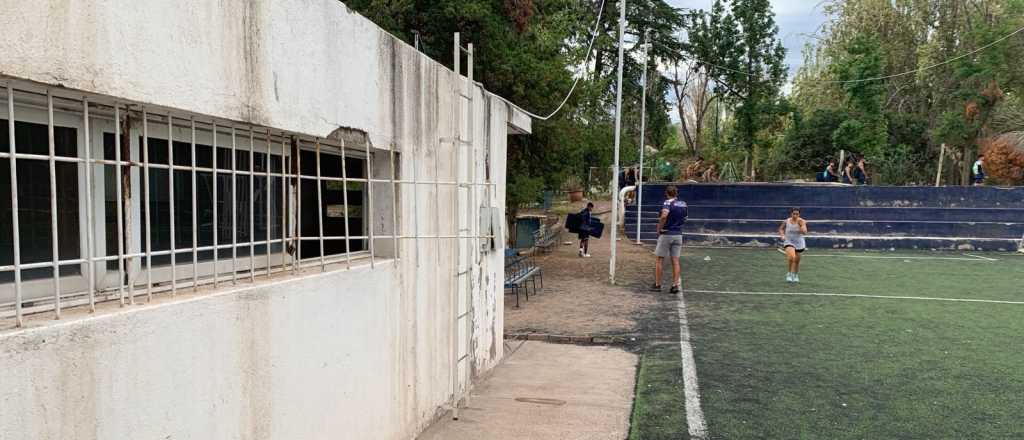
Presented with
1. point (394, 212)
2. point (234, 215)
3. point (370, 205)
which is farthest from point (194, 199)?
point (394, 212)

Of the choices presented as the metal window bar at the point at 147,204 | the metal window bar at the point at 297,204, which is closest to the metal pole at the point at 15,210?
the metal window bar at the point at 147,204

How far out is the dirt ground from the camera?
9.12m

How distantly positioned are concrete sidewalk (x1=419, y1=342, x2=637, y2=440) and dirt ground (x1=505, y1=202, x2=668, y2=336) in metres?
1.13

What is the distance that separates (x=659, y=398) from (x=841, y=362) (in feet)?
8.08

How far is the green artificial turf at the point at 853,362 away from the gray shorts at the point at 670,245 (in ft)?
2.64

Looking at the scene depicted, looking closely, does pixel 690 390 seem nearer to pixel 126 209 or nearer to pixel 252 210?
pixel 252 210

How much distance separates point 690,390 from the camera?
20.5 ft

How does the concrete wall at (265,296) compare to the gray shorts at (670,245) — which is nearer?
the concrete wall at (265,296)

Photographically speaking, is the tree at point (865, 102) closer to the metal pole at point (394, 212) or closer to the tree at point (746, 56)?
the tree at point (746, 56)

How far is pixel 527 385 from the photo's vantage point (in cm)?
655

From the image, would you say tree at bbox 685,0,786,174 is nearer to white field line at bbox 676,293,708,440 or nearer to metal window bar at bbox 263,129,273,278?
white field line at bbox 676,293,708,440

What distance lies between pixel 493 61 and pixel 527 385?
6.88 m

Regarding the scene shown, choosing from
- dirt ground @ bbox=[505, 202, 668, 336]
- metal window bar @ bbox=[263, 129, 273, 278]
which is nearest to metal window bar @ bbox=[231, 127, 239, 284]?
metal window bar @ bbox=[263, 129, 273, 278]

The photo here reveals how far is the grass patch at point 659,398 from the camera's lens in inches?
207
